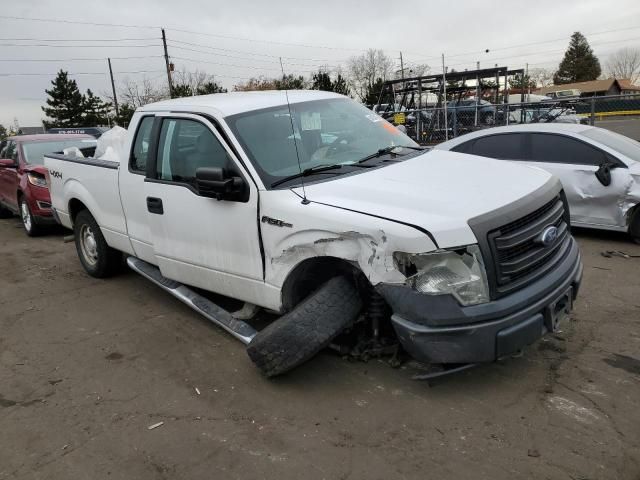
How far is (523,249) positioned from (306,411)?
5.41 feet

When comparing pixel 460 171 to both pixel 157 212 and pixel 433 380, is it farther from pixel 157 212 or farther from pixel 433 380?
pixel 157 212

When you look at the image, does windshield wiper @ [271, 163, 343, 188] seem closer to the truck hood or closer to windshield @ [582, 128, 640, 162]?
the truck hood

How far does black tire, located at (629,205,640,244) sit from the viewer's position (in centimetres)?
622

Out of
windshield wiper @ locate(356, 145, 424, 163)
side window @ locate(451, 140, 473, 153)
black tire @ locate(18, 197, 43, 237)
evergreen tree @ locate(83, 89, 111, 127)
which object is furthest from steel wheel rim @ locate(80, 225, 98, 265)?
evergreen tree @ locate(83, 89, 111, 127)

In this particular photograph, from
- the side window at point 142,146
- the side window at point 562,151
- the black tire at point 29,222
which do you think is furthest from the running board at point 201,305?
the side window at point 562,151

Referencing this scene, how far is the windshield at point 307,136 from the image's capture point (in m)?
3.70

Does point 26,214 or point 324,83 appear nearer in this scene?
point 26,214

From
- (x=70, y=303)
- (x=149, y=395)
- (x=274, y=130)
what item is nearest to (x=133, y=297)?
(x=70, y=303)

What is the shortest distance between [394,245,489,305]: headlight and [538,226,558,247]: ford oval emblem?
59 cm

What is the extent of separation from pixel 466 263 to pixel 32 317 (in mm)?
4331

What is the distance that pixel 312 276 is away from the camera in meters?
3.68

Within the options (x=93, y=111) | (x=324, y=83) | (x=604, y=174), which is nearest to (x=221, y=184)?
(x=604, y=174)

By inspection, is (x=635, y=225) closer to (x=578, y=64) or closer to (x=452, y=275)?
(x=452, y=275)

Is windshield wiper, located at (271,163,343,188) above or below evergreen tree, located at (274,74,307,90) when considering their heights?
below
